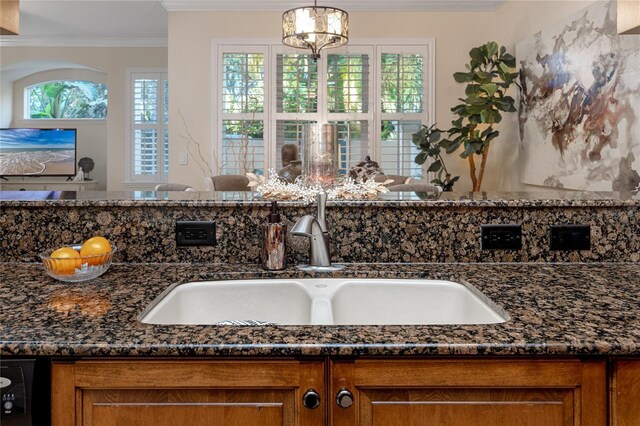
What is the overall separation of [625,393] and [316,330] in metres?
0.47

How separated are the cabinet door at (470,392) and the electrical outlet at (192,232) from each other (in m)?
0.69

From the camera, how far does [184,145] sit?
5.68 meters

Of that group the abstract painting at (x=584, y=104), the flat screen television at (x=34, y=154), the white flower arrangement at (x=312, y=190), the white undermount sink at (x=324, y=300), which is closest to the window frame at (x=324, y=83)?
the abstract painting at (x=584, y=104)

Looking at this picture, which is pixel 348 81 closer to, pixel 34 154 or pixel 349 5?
pixel 349 5

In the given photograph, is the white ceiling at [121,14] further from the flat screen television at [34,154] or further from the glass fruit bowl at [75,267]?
the glass fruit bowl at [75,267]

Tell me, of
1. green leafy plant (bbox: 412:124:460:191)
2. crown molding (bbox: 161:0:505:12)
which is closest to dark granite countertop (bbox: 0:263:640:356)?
green leafy plant (bbox: 412:124:460:191)

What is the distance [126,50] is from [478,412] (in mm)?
7372

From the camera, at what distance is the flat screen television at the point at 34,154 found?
796cm

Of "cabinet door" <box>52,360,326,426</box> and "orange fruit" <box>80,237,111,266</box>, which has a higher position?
"orange fruit" <box>80,237,111,266</box>

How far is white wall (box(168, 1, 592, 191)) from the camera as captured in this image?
18.2 feet

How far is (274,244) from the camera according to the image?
128 cm

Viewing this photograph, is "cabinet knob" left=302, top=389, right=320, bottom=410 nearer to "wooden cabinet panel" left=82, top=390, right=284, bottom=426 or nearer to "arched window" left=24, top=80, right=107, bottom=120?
"wooden cabinet panel" left=82, top=390, right=284, bottom=426

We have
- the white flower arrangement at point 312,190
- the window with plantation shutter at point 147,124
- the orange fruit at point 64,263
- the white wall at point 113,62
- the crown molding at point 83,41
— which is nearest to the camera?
the orange fruit at point 64,263

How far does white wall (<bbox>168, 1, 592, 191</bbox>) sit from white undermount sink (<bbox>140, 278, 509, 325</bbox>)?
4.50m
